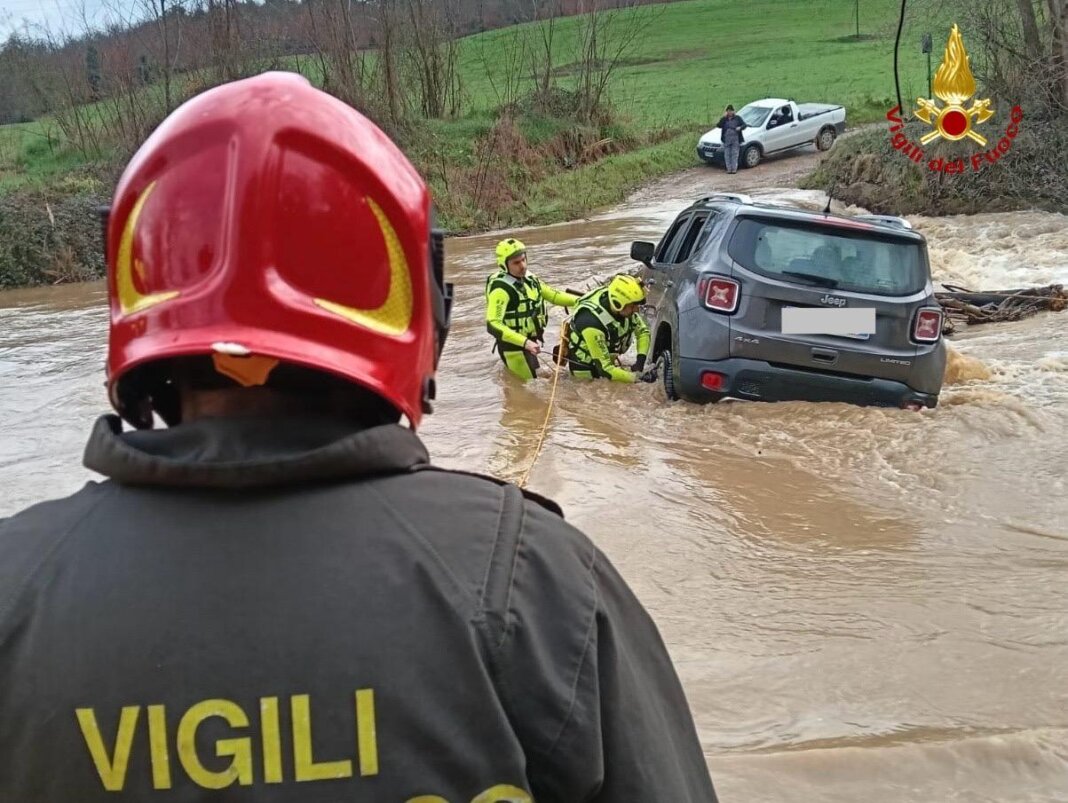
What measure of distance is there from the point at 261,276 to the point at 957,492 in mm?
6152

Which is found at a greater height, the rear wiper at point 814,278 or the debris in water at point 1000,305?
the rear wiper at point 814,278

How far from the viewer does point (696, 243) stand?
8.27 m

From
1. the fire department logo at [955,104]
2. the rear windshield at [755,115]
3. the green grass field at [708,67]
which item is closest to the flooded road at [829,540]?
the fire department logo at [955,104]

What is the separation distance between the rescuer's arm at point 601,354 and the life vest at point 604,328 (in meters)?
0.04

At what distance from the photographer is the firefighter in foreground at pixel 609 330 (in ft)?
29.5

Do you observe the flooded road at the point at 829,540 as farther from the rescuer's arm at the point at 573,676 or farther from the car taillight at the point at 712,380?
the rescuer's arm at the point at 573,676

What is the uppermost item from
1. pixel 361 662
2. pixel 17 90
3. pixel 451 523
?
pixel 17 90

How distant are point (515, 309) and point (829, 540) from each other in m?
4.11

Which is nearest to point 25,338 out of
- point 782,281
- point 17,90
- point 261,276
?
point 782,281

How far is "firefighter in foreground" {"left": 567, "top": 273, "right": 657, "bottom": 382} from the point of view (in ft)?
29.5

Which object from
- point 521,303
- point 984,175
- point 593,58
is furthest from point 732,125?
point 521,303

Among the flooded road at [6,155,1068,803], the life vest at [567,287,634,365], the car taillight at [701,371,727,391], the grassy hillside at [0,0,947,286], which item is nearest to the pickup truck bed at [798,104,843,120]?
the grassy hillside at [0,0,947,286]

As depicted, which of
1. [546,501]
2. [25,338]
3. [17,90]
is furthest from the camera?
[17,90]

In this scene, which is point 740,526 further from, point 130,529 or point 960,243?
point 960,243
